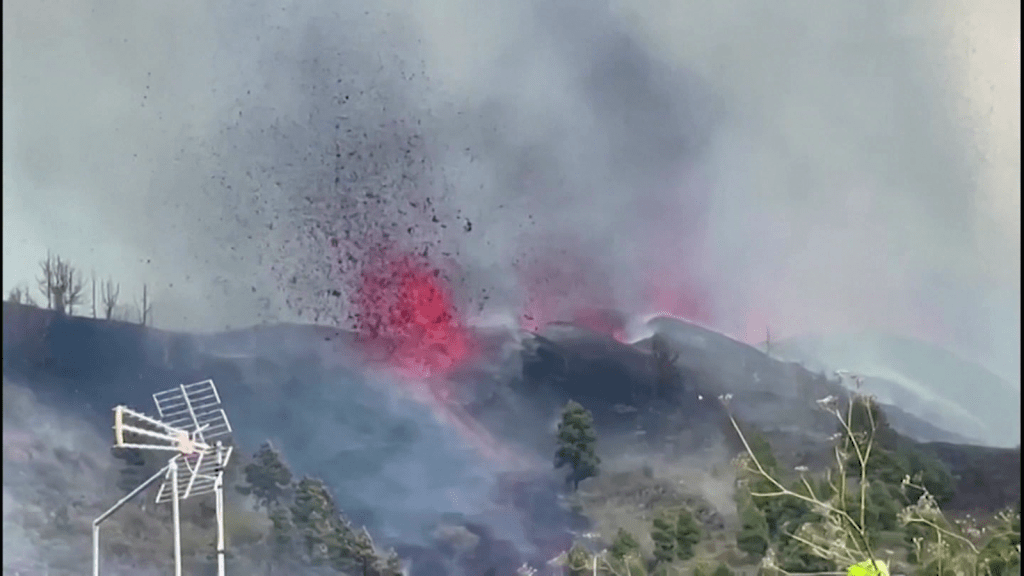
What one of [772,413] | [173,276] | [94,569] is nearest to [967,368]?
[772,413]

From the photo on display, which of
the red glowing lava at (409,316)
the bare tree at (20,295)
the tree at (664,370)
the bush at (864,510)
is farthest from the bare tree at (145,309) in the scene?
the bush at (864,510)

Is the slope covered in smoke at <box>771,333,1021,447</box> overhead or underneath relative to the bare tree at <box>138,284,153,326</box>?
underneath

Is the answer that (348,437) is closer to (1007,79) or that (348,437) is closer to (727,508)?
(727,508)

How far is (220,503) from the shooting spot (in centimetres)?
289

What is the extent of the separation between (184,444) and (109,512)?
0.40 metres

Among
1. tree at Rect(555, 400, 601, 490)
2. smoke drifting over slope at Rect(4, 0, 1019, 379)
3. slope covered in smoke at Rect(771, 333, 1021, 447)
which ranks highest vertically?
smoke drifting over slope at Rect(4, 0, 1019, 379)

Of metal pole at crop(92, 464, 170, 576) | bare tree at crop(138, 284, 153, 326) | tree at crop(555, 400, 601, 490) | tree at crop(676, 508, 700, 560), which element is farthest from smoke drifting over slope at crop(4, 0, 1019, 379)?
tree at crop(676, 508, 700, 560)

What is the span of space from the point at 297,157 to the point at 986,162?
1.88 metres

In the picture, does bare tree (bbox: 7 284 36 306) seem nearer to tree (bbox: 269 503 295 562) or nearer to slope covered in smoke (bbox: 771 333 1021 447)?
tree (bbox: 269 503 295 562)

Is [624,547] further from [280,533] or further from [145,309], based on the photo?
[145,309]

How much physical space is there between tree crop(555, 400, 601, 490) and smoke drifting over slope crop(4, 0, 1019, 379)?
0.94ft

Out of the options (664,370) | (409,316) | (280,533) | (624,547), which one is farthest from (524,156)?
(280,533)

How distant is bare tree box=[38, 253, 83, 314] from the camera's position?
304 centimetres

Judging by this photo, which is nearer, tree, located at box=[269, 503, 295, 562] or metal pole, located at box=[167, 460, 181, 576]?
metal pole, located at box=[167, 460, 181, 576]
